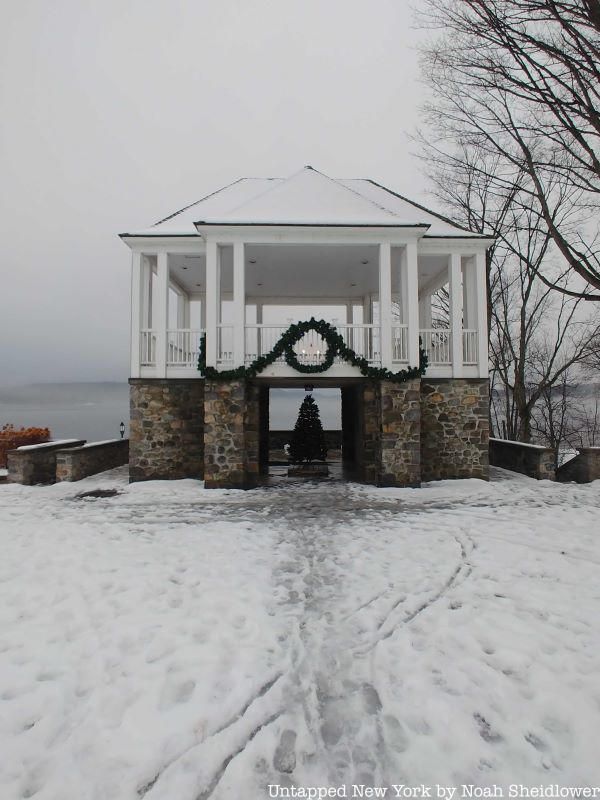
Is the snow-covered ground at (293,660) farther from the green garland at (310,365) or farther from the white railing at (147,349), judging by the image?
the white railing at (147,349)

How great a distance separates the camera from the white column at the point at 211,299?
30.7 ft

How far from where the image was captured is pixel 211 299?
9.40 meters

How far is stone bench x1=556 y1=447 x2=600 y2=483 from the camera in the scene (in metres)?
9.66

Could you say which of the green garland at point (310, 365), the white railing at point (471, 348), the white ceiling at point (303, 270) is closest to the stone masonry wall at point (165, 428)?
the green garland at point (310, 365)

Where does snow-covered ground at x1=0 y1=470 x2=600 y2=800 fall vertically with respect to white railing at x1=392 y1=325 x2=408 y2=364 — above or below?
below

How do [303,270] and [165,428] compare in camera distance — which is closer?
[165,428]

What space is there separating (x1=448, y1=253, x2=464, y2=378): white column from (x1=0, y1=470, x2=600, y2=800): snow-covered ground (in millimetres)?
4933

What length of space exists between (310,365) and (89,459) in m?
6.42

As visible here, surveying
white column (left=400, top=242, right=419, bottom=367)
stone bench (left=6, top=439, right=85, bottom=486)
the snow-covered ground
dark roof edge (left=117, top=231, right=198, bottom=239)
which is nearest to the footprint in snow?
the snow-covered ground

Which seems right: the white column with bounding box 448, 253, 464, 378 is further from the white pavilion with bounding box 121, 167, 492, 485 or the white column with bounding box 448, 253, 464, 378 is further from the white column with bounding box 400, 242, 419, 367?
the white column with bounding box 400, 242, 419, 367

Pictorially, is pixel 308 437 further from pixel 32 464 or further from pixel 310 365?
pixel 32 464

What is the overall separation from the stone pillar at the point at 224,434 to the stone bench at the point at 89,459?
3.61m

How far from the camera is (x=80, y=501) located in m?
8.10

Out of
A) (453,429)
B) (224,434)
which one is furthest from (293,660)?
(453,429)
